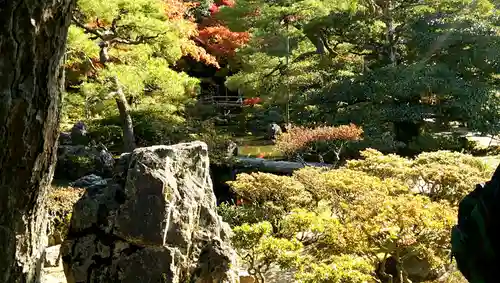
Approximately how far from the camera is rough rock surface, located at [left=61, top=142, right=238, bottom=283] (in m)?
3.80

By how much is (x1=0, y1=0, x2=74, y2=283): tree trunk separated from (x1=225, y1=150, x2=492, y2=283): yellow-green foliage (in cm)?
220

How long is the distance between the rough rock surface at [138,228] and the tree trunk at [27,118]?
1270 mm

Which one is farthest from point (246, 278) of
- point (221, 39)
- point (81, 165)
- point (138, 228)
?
point (221, 39)

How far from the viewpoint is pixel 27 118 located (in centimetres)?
229

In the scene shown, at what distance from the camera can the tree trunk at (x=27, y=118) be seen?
2.20 meters

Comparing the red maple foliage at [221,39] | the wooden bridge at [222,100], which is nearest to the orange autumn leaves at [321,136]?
the red maple foliage at [221,39]

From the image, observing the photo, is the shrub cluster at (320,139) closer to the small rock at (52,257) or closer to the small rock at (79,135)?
the small rock at (79,135)

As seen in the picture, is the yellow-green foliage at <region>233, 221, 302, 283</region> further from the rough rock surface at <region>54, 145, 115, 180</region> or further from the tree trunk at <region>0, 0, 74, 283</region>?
the rough rock surface at <region>54, 145, 115, 180</region>

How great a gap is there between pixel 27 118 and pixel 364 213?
9.83 ft

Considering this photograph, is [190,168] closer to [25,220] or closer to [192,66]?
[25,220]

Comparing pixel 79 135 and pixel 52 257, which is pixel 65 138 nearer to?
pixel 79 135

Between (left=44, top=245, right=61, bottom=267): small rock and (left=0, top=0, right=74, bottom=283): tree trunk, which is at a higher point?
(left=0, top=0, right=74, bottom=283): tree trunk

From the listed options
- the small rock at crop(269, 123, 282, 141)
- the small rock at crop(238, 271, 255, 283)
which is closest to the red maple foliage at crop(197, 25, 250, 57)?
the small rock at crop(269, 123, 282, 141)

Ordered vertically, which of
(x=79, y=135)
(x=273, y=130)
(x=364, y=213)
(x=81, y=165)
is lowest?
(x=273, y=130)
